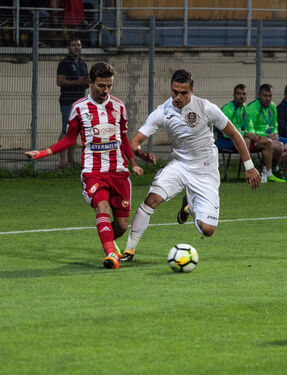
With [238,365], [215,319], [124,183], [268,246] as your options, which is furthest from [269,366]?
[268,246]

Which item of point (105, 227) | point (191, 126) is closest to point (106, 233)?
point (105, 227)

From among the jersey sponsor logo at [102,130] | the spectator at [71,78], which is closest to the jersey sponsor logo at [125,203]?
the jersey sponsor logo at [102,130]

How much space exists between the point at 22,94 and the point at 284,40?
11029mm

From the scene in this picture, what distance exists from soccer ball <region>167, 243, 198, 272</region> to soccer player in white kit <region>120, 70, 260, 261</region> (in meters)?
0.71

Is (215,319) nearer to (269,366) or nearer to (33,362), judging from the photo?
(269,366)

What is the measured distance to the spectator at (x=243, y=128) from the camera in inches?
663

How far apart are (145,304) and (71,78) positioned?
10673 millimetres

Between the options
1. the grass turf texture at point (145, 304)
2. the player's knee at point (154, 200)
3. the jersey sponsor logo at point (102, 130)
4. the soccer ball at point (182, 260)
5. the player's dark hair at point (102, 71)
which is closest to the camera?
the grass turf texture at point (145, 304)

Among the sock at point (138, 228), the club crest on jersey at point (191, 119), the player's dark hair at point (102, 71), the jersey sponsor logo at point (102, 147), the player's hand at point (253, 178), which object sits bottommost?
the sock at point (138, 228)

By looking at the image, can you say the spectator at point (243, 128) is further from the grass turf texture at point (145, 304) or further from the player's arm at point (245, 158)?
the player's arm at point (245, 158)

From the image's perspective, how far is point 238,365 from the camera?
18.6 ft

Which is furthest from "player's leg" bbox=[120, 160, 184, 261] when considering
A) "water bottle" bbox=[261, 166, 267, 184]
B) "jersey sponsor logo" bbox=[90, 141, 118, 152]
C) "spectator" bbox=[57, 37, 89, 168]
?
"spectator" bbox=[57, 37, 89, 168]

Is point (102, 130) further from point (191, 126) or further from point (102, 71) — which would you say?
point (191, 126)

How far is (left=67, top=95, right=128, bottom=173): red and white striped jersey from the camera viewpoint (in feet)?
30.4
